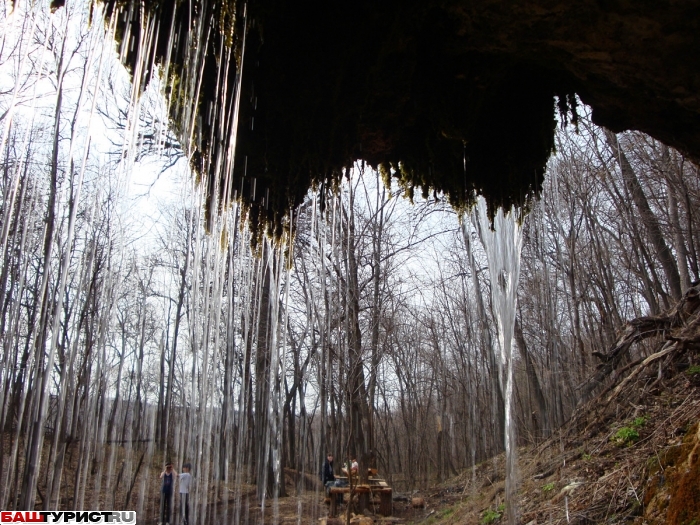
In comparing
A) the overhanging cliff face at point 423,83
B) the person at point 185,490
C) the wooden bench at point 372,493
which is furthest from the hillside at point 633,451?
the person at point 185,490

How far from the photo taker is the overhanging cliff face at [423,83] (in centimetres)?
304

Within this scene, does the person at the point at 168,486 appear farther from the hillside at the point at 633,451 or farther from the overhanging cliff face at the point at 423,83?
the overhanging cliff face at the point at 423,83

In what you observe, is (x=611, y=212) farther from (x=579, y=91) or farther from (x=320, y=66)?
(x=320, y=66)

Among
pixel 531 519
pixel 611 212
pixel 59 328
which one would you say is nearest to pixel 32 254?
pixel 59 328

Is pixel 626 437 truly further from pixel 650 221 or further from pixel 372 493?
pixel 372 493

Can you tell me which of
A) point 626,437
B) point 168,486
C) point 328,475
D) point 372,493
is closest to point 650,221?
point 626,437

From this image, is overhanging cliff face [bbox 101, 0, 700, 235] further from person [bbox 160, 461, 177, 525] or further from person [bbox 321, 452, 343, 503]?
person [bbox 321, 452, 343, 503]

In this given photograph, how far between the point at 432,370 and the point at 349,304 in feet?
39.8

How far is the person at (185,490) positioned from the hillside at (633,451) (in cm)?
558

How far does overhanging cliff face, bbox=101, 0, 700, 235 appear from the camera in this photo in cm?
304

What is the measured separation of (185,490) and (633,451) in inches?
343

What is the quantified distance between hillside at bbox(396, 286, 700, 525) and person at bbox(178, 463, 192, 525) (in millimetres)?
5578

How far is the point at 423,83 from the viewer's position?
3.72 metres

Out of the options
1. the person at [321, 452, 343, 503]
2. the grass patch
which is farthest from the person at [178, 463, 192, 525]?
the grass patch
